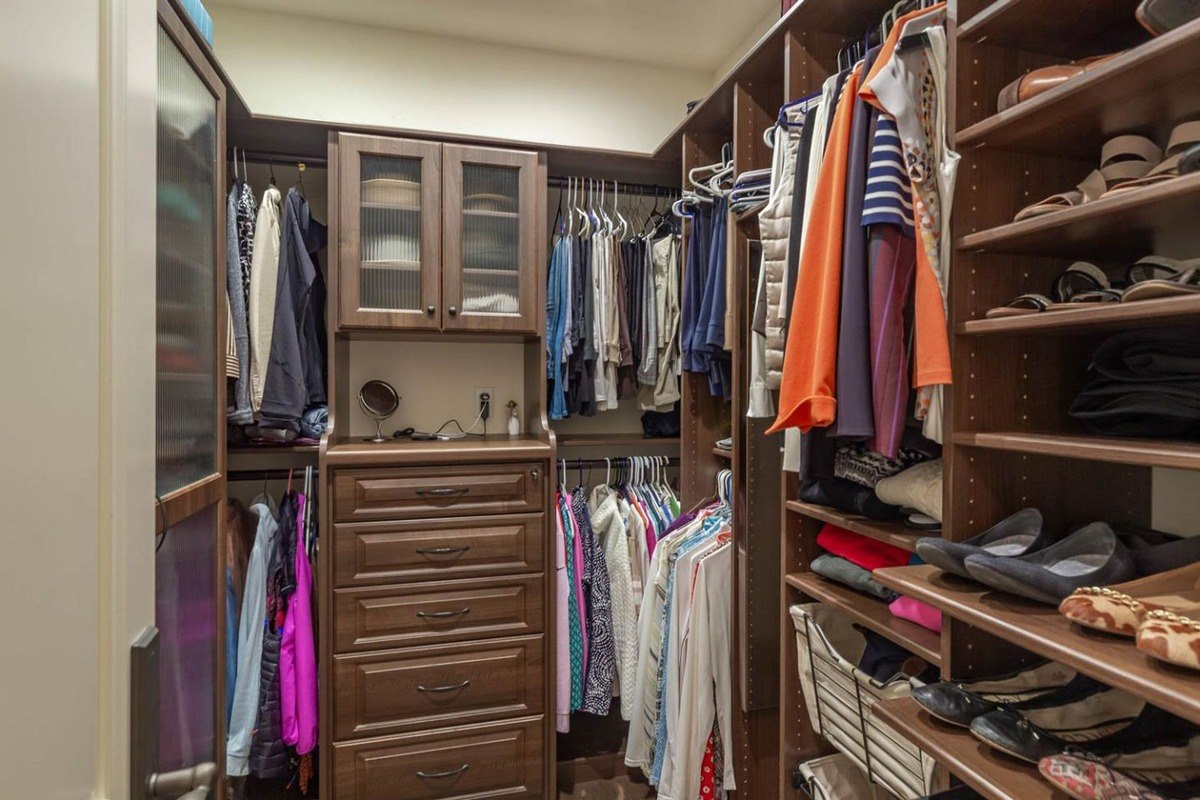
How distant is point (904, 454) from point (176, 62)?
165 cm

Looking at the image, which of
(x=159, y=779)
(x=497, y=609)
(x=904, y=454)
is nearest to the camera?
(x=159, y=779)

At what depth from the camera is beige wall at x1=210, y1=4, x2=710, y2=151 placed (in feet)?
7.43

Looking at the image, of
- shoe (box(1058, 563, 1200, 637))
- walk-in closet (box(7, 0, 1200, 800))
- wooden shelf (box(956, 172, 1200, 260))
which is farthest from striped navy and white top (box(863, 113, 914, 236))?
shoe (box(1058, 563, 1200, 637))

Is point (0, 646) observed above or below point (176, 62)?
below

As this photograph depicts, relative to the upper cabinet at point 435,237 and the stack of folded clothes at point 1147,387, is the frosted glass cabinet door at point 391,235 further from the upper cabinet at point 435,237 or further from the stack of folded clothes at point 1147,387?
the stack of folded clothes at point 1147,387

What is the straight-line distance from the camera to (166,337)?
1.25 meters

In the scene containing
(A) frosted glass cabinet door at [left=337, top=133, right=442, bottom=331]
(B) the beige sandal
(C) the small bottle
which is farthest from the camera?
(C) the small bottle

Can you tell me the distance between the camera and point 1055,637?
73cm

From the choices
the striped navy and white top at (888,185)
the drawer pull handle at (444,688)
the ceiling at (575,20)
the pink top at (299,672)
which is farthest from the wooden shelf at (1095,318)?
the pink top at (299,672)

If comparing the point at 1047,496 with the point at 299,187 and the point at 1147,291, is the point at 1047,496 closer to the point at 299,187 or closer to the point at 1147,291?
the point at 1147,291

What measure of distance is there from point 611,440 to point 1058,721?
1.65m

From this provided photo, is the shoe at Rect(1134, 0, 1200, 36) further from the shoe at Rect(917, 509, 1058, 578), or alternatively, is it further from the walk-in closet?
the shoe at Rect(917, 509, 1058, 578)

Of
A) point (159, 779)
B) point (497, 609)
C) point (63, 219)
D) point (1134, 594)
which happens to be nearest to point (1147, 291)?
point (1134, 594)

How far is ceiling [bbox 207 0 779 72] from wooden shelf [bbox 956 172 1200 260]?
170cm
